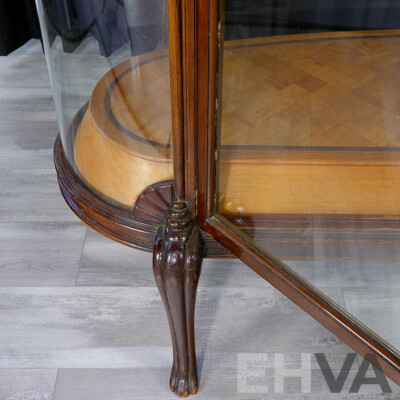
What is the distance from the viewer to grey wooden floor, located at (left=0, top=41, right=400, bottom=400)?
0.76 meters

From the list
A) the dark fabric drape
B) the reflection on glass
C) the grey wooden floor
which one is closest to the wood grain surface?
the reflection on glass

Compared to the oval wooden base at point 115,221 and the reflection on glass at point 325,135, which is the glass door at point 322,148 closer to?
the reflection on glass at point 325,135

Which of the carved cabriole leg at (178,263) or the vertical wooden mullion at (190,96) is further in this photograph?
the carved cabriole leg at (178,263)

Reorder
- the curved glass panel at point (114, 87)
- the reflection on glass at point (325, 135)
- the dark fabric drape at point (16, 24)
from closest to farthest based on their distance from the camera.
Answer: the reflection on glass at point (325, 135), the curved glass panel at point (114, 87), the dark fabric drape at point (16, 24)

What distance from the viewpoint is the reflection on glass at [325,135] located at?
0.43 meters

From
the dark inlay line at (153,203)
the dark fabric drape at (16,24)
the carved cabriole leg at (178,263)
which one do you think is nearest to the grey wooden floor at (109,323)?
the carved cabriole leg at (178,263)

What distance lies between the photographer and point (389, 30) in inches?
15.7

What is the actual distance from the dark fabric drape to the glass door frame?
1.15 metres

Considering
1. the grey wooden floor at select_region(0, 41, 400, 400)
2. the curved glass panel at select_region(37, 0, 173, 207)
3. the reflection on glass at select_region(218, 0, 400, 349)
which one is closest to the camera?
the reflection on glass at select_region(218, 0, 400, 349)

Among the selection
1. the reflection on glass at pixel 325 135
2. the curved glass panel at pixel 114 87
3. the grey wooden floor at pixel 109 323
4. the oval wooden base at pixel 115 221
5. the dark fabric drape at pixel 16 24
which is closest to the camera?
the reflection on glass at pixel 325 135

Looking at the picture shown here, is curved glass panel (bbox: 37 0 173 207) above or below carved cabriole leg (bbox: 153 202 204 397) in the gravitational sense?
above

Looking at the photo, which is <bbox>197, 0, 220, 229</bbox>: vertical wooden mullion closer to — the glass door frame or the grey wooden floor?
the glass door frame

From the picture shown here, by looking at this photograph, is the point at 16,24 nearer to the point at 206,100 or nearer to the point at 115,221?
the point at 115,221

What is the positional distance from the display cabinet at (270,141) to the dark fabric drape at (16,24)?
0.94 m
